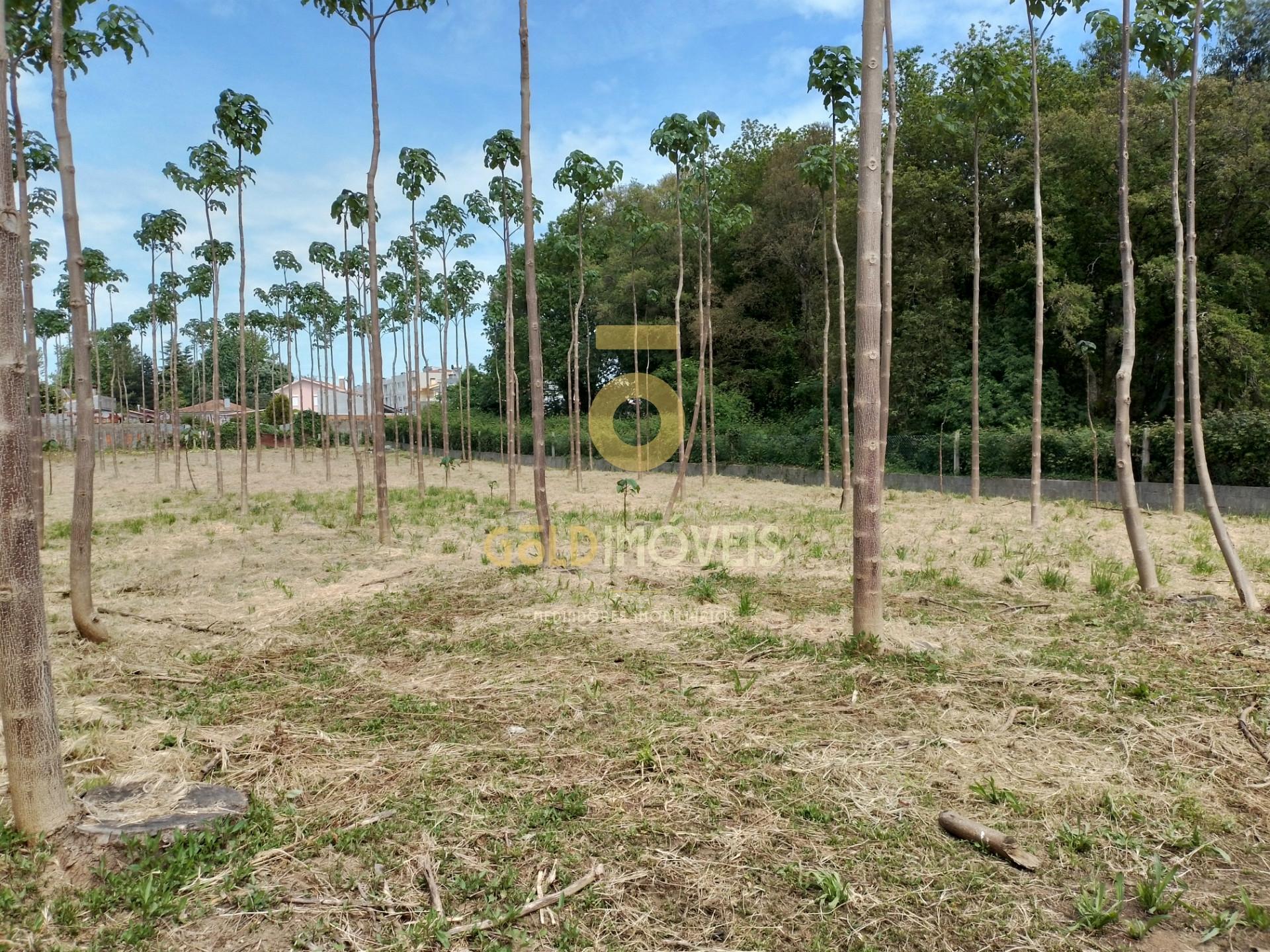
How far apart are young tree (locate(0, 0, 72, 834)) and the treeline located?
13.8 metres

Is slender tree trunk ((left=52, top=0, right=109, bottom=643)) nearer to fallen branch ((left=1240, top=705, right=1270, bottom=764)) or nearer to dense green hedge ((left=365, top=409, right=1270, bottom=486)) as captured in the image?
fallen branch ((left=1240, top=705, right=1270, bottom=764))

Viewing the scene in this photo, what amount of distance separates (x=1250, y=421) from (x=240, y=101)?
63.8 ft

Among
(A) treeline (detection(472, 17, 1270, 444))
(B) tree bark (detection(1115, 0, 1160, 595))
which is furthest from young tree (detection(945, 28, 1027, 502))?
(B) tree bark (detection(1115, 0, 1160, 595))

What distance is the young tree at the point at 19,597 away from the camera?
103 inches

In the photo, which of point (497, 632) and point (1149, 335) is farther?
point (1149, 335)

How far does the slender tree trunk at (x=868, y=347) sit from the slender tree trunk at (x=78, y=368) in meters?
5.25

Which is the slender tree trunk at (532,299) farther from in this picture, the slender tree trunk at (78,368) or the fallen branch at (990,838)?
the fallen branch at (990,838)

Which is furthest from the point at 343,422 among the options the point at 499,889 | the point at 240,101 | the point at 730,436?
the point at 499,889

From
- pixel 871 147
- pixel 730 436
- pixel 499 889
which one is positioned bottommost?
pixel 499 889

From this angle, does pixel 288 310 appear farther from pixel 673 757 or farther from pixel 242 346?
pixel 673 757

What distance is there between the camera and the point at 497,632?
19.6ft

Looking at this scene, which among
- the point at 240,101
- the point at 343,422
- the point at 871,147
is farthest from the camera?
the point at 343,422

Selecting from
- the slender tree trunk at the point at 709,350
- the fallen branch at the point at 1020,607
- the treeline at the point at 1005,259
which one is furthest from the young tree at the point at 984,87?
the fallen branch at the point at 1020,607

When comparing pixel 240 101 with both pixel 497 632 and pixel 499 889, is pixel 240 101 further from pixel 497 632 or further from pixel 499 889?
pixel 499 889
